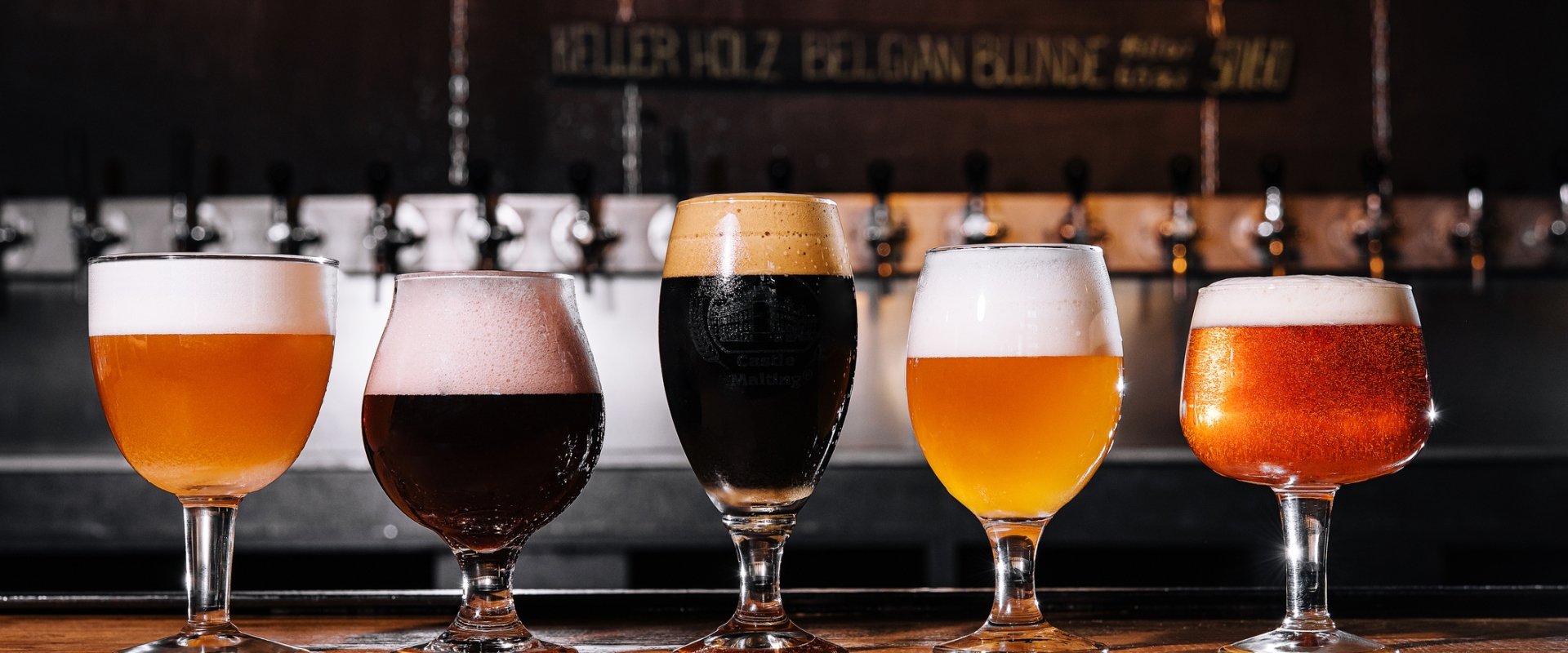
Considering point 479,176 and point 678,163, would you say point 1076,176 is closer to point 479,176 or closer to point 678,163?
point 678,163

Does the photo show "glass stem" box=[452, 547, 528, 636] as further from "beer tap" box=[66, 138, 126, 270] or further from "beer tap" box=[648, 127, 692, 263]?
"beer tap" box=[66, 138, 126, 270]

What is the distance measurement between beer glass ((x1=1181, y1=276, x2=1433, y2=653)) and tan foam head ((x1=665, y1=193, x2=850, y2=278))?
0.75 feet

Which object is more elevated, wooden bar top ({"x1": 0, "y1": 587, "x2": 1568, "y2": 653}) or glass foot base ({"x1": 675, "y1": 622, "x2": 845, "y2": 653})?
glass foot base ({"x1": 675, "y1": 622, "x2": 845, "y2": 653})

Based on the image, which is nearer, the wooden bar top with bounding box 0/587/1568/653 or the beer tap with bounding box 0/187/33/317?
the wooden bar top with bounding box 0/587/1568/653

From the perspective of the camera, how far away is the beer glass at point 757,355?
0.72 m

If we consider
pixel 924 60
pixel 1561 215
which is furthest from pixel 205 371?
pixel 1561 215

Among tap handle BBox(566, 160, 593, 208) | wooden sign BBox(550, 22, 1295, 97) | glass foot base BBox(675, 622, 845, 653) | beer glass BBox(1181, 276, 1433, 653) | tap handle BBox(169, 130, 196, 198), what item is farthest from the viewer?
wooden sign BBox(550, 22, 1295, 97)

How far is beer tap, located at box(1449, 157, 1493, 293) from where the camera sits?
2.65 metres

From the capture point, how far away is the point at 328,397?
2891 millimetres

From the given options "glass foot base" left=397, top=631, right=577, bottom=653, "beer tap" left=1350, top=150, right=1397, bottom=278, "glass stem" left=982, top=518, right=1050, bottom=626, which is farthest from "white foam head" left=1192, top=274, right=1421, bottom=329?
"beer tap" left=1350, top=150, right=1397, bottom=278

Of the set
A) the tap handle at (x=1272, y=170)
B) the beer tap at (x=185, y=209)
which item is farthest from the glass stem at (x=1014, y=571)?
the beer tap at (x=185, y=209)

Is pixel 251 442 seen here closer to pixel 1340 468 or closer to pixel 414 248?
pixel 1340 468

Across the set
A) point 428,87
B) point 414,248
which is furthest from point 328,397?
point 428,87

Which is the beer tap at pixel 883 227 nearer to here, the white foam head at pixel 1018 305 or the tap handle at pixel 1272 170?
the tap handle at pixel 1272 170
